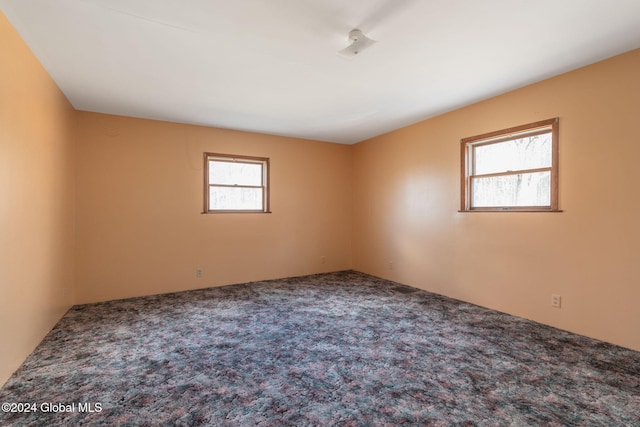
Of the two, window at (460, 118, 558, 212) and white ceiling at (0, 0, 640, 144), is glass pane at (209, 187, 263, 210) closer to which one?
white ceiling at (0, 0, 640, 144)

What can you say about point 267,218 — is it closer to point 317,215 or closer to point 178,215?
point 317,215

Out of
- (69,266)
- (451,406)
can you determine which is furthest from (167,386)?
(69,266)

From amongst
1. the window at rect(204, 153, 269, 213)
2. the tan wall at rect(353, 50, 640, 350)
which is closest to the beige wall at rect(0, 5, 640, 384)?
the tan wall at rect(353, 50, 640, 350)

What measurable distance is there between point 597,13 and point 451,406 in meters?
2.79

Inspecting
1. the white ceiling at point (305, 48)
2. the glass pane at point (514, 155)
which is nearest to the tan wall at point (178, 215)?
the white ceiling at point (305, 48)

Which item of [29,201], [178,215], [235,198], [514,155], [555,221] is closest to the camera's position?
[29,201]

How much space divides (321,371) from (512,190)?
115 inches

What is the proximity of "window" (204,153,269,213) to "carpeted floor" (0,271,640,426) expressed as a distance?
1.87 metres

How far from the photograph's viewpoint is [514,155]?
3.43m

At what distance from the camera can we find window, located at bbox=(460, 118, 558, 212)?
310cm

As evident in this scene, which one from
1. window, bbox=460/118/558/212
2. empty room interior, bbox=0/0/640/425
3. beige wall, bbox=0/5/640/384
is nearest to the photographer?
empty room interior, bbox=0/0/640/425

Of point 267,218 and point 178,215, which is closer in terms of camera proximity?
point 178,215

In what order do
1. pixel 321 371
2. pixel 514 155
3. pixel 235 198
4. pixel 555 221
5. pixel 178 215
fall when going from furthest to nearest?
pixel 235 198 < pixel 178 215 < pixel 514 155 < pixel 555 221 < pixel 321 371

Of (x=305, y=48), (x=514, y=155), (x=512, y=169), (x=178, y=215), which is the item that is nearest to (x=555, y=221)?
(x=512, y=169)
